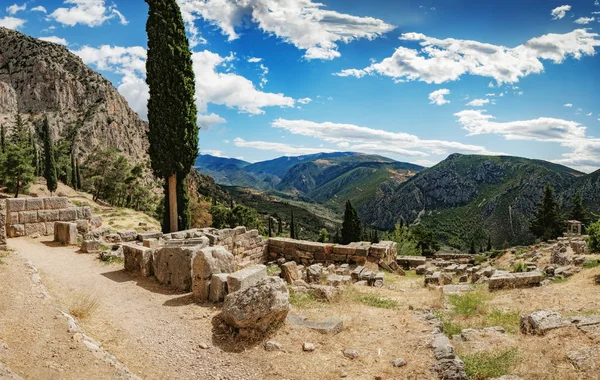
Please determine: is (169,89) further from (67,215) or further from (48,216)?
(48,216)

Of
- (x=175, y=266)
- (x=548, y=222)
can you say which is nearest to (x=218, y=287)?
(x=175, y=266)

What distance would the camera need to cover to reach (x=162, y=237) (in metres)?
15.0

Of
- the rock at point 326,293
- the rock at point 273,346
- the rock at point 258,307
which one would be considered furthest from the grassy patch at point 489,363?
the rock at point 326,293

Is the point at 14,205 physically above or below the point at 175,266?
above

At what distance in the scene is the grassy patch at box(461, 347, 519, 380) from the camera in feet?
17.3

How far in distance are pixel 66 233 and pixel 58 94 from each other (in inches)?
4468

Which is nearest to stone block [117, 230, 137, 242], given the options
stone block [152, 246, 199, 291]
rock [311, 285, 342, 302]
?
stone block [152, 246, 199, 291]

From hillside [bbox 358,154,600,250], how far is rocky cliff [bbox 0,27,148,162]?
102956 mm

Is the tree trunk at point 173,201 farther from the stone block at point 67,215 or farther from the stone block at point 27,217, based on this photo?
the stone block at point 27,217

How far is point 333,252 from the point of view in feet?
50.1

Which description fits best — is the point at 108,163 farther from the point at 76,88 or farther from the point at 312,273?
the point at 76,88

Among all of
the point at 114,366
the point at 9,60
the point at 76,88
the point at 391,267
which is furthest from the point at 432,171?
the point at 114,366

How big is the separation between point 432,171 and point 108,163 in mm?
164281

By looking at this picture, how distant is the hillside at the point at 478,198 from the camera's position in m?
104
